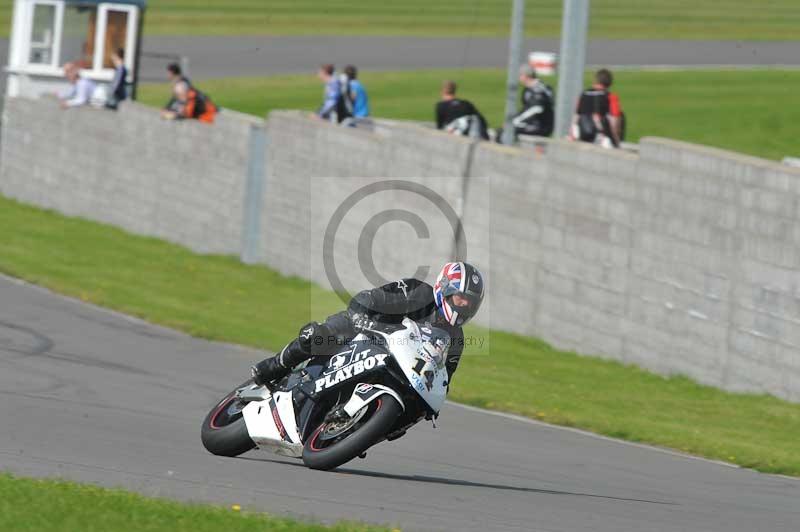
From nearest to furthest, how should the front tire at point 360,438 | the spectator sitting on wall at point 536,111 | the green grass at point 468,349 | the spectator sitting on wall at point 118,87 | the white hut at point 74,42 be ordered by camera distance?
the front tire at point 360,438 < the green grass at point 468,349 < the spectator sitting on wall at point 536,111 < the spectator sitting on wall at point 118,87 < the white hut at point 74,42

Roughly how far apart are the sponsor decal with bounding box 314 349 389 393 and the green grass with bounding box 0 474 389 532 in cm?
150

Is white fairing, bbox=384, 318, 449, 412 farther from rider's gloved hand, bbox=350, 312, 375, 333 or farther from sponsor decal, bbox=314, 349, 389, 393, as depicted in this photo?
rider's gloved hand, bbox=350, 312, 375, 333

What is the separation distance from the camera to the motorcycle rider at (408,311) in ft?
29.9

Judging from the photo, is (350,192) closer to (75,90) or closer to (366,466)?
(75,90)

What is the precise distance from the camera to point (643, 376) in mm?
16656

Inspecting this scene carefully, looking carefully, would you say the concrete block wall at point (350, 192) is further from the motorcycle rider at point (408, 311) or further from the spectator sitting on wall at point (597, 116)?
the motorcycle rider at point (408, 311)

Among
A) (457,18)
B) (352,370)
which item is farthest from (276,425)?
(457,18)

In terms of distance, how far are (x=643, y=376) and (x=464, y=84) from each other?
22865 millimetres

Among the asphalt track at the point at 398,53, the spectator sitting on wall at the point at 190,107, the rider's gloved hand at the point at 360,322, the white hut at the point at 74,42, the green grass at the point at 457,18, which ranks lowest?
the rider's gloved hand at the point at 360,322

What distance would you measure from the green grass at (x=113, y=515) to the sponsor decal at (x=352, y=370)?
4.92ft

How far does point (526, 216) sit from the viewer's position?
1884 centimetres

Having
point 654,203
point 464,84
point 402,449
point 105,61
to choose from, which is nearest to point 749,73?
point 464,84

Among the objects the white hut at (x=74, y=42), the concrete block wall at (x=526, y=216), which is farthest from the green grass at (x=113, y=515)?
the white hut at (x=74, y=42)

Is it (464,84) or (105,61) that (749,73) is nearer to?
(464,84)
